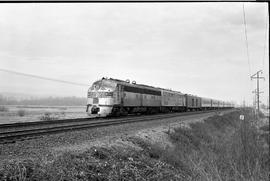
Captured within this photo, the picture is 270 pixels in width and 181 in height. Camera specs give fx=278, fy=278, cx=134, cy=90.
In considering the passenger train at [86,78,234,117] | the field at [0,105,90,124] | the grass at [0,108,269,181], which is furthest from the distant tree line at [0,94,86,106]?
the grass at [0,108,269,181]

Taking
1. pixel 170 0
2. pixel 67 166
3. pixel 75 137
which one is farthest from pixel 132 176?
pixel 170 0

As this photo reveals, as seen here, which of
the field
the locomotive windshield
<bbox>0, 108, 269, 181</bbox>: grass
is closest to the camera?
<bbox>0, 108, 269, 181</bbox>: grass

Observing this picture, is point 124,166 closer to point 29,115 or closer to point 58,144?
point 58,144

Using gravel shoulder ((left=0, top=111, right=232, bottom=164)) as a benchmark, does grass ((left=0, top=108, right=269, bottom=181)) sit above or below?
below

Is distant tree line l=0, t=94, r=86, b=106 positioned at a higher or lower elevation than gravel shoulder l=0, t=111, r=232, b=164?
higher

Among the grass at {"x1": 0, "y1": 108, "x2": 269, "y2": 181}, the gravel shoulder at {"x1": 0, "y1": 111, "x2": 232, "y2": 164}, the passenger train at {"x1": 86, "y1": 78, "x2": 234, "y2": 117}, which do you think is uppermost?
the passenger train at {"x1": 86, "y1": 78, "x2": 234, "y2": 117}

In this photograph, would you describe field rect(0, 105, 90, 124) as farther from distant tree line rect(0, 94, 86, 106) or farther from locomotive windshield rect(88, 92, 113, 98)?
distant tree line rect(0, 94, 86, 106)

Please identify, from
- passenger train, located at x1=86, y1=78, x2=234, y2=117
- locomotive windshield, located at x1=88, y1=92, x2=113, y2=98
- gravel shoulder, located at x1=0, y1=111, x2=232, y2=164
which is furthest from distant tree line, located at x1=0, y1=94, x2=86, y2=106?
gravel shoulder, located at x1=0, y1=111, x2=232, y2=164

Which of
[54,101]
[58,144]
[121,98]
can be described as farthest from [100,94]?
[54,101]

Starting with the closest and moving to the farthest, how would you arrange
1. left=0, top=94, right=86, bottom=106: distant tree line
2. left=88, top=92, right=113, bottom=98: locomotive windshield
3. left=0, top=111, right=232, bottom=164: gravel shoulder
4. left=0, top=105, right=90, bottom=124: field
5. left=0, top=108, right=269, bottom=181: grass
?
left=0, top=108, right=269, bottom=181: grass < left=0, top=111, right=232, bottom=164: gravel shoulder < left=88, top=92, right=113, bottom=98: locomotive windshield < left=0, top=105, right=90, bottom=124: field < left=0, top=94, right=86, bottom=106: distant tree line

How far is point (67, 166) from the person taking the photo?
5.66 m

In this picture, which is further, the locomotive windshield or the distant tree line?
the distant tree line

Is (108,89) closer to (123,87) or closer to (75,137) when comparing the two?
(123,87)

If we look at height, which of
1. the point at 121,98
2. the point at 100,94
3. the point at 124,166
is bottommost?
the point at 124,166
